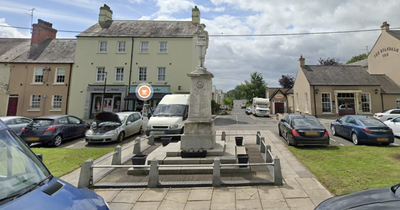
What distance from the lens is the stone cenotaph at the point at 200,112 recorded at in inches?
249

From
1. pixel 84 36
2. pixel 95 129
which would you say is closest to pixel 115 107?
pixel 84 36

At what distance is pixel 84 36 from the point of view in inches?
915

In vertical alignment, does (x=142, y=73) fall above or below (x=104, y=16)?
below

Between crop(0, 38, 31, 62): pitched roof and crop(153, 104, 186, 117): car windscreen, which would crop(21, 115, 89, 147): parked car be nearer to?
crop(153, 104, 186, 117): car windscreen

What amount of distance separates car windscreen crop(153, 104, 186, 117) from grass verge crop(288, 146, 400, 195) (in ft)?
21.8

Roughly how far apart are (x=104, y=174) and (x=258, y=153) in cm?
581

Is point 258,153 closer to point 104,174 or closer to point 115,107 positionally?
point 104,174

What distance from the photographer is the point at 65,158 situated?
710cm

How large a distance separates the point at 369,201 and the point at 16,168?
4.24 m

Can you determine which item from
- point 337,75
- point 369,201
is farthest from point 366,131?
point 337,75

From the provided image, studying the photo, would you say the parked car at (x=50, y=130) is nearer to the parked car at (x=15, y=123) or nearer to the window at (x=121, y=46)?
the parked car at (x=15, y=123)

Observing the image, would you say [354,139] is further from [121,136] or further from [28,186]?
[121,136]

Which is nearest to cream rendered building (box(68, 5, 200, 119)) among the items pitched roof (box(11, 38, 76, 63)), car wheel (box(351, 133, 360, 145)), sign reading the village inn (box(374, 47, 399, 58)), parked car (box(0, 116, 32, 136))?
pitched roof (box(11, 38, 76, 63))

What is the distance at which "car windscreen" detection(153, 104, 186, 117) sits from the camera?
11.2 m
